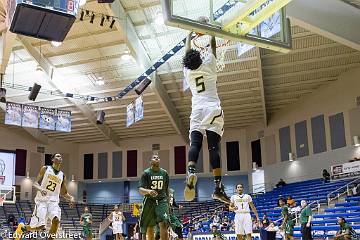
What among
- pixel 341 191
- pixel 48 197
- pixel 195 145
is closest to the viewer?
pixel 195 145

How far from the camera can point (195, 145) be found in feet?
16.1

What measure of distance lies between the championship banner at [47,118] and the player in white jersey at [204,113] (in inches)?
763

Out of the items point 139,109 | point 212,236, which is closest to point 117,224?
point 212,236

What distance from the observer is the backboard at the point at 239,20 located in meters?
5.56

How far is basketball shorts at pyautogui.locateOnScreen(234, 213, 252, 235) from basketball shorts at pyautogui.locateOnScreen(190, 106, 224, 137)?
846cm

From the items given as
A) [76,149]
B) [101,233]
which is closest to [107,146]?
[76,149]

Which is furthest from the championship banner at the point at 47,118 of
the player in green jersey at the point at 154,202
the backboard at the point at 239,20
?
the backboard at the point at 239,20

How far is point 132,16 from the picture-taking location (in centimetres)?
2241

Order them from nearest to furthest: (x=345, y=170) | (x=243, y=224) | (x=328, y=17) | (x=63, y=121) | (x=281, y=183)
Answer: (x=243, y=224), (x=328, y=17), (x=63, y=121), (x=345, y=170), (x=281, y=183)

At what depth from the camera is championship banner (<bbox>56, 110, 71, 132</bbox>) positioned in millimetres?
23703

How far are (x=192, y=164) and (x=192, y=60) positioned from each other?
3.56ft

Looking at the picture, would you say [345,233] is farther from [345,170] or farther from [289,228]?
[345,170]

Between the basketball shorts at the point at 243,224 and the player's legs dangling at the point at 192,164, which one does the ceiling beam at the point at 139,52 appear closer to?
the basketball shorts at the point at 243,224

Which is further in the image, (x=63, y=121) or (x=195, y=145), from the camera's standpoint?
(x=63, y=121)
